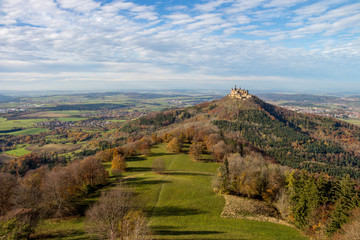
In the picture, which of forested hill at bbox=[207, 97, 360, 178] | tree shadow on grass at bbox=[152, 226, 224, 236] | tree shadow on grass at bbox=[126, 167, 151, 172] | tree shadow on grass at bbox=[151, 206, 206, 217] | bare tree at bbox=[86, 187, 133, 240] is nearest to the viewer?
bare tree at bbox=[86, 187, 133, 240]

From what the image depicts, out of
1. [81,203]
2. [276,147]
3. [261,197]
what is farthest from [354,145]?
[81,203]

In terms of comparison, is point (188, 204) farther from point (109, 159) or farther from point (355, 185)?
point (109, 159)

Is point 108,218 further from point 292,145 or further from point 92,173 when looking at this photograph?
point 292,145

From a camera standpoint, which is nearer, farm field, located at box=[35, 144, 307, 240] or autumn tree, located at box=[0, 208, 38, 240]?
autumn tree, located at box=[0, 208, 38, 240]

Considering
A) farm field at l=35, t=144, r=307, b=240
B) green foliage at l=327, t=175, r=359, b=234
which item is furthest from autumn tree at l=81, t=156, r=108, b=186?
green foliage at l=327, t=175, r=359, b=234

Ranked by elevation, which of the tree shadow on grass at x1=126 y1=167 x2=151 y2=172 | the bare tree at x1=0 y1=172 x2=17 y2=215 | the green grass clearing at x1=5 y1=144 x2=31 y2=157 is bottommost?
the green grass clearing at x1=5 y1=144 x2=31 y2=157

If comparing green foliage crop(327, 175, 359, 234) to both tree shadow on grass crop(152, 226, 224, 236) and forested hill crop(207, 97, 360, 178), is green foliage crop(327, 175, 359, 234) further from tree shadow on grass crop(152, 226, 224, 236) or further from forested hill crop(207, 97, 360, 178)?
forested hill crop(207, 97, 360, 178)

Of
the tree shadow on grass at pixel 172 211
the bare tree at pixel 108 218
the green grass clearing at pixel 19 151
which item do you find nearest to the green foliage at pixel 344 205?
the tree shadow on grass at pixel 172 211
